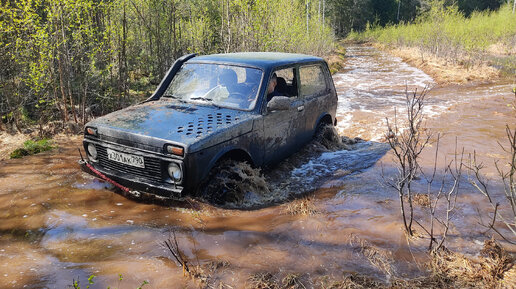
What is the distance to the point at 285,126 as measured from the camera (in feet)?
17.4

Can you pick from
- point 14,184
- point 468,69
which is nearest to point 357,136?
point 14,184

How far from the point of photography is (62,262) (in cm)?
310

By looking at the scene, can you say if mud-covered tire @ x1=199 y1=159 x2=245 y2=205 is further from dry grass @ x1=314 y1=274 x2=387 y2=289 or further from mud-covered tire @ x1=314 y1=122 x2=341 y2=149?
mud-covered tire @ x1=314 y1=122 x2=341 y2=149

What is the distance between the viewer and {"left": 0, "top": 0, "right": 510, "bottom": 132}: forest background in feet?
25.0

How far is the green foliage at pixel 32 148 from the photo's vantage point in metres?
6.36

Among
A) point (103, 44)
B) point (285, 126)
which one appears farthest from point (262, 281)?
point (103, 44)

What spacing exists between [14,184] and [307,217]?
399 centimetres

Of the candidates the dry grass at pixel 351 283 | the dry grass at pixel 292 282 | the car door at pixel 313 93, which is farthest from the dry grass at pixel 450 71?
the dry grass at pixel 292 282

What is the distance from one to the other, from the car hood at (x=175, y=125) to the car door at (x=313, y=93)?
1.56 m

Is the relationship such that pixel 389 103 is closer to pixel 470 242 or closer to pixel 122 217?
pixel 470 242

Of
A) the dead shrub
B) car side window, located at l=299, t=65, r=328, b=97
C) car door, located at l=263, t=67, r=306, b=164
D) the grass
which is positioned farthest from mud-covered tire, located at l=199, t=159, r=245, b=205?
the grass

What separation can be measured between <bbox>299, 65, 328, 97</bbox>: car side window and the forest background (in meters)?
4.93

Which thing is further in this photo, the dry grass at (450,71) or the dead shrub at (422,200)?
the dry grass at (450,71)

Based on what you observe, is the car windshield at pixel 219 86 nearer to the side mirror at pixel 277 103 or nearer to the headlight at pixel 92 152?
the side mirror at pixel 277 103
